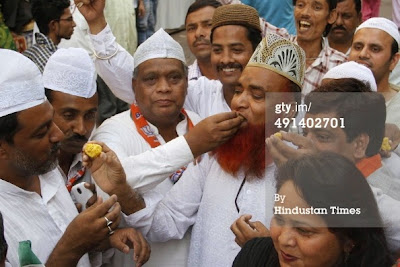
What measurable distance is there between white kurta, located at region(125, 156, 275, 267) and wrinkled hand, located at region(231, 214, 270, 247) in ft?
0.40

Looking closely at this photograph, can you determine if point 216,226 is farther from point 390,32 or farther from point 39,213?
point 390,32

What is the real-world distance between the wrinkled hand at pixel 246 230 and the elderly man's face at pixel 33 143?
0.71 m

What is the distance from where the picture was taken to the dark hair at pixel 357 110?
199cm

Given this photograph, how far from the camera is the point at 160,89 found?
302 cm


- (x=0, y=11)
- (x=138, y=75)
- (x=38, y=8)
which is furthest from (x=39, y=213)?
(x=0, y=11)

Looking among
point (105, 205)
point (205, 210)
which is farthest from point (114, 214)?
point (205, 210)

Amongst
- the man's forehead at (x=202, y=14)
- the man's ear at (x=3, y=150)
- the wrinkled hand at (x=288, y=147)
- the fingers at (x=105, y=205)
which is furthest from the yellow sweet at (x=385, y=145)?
the man's forehead at (x=202, y=14)

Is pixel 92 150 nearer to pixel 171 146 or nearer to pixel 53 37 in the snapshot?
pixel 171 146

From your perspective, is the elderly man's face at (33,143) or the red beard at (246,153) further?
the red beard at (246,153)

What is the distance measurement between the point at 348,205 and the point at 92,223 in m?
0.92

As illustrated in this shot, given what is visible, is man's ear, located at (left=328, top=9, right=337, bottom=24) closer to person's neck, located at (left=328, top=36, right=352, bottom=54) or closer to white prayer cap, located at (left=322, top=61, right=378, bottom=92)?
person's neck, located at (left=328, top=36, right=352, bottom=54)

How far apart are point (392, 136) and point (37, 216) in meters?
1.26

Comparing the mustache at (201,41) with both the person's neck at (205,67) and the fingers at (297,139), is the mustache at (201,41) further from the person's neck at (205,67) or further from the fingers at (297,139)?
the fingers at (297,139)

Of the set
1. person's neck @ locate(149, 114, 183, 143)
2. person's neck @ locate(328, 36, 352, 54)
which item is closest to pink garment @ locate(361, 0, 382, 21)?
person's neck @ locate(328, 36, 352, 54)
